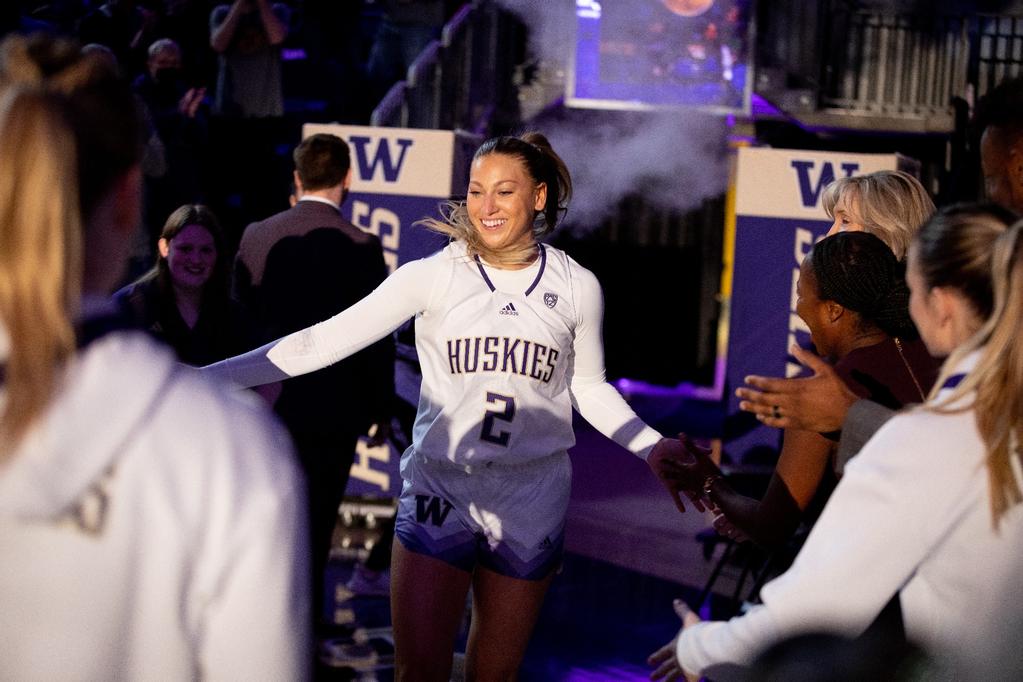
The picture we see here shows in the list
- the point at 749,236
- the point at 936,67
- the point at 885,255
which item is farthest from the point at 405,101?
the point at 885,255

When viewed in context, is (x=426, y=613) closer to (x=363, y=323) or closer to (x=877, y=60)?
(x=363, y=323)

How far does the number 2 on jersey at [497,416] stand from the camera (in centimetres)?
331

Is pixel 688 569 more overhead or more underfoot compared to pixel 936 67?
more underfoot

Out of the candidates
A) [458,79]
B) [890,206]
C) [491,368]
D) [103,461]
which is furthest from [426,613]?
[458,79]

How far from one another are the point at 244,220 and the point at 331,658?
→ 534 centimetres

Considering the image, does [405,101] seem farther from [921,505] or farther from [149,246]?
[921,505]

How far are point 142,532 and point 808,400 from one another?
141 centimetres

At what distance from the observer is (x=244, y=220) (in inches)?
380

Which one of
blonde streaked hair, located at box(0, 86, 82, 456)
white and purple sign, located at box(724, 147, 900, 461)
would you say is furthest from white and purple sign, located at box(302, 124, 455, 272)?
blonde streaked hair, located at box(0, 86, 82, 456)

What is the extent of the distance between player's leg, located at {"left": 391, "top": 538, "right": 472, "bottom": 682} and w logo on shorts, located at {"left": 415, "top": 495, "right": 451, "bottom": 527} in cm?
9

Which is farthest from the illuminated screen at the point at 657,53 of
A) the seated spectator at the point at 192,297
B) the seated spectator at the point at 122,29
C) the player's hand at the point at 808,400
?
the player's hand at the point at 808,400

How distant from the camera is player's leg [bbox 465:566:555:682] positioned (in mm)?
3322

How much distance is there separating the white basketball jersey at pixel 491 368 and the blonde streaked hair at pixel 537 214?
2.3 inches

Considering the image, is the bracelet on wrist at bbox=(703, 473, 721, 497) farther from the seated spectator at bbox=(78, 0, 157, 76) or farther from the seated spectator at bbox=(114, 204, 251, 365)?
the seated spectator at bbox=(78, 0, 157, 76)
